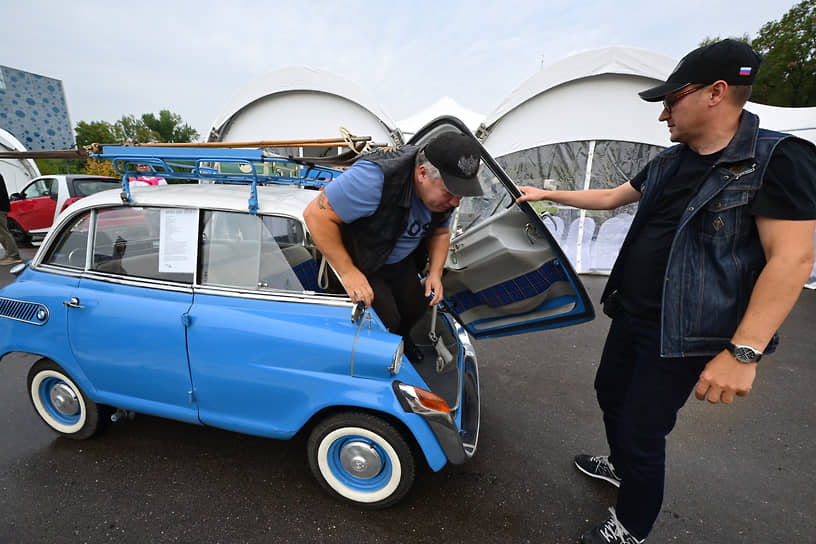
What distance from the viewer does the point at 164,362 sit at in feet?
6.31

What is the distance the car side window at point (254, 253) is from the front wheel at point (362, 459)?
0.76 m

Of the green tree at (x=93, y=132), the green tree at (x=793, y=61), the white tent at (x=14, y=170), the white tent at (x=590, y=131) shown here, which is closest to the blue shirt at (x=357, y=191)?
the white tent at (x=590, y=131)

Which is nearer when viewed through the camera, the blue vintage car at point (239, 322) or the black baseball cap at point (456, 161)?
the black baseball cap at point (456, 161)

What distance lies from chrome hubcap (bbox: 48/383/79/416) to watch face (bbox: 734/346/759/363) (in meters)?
3.44

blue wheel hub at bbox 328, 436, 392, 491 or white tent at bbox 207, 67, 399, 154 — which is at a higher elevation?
white tent at bbox 207, 67, 399, 154

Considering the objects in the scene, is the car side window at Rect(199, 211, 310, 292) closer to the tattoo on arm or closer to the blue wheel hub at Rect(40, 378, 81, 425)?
the tattoo on arm

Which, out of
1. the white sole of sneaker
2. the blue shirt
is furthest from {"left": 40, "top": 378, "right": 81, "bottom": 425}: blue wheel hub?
the white sole of sneaker

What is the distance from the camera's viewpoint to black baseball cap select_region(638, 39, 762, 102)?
125 cm

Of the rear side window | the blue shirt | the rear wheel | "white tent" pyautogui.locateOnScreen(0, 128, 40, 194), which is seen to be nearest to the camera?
the blue shirt

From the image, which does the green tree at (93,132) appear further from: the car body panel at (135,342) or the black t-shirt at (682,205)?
the black t-shirt at (682,205)

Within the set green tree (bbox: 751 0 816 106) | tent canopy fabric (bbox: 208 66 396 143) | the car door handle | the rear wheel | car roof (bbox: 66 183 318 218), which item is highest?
green tree (bbox: 751 0 816 106)

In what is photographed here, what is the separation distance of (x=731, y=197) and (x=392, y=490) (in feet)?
6.51

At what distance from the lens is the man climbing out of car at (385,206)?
1.64 metres

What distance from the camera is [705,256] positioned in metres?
1.38
